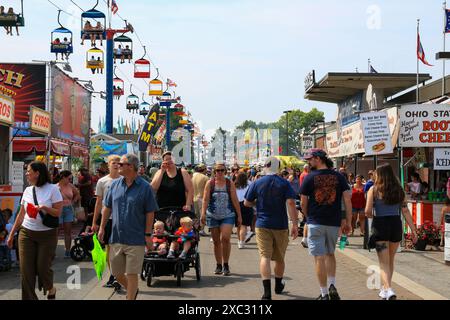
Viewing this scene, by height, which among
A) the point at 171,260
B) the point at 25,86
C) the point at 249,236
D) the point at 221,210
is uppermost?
the point at 25,86

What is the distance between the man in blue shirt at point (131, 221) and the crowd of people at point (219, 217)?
0.01 m

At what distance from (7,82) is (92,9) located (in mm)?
4567

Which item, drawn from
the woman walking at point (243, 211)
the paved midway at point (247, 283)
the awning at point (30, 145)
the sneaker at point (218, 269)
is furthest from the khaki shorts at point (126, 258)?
the awning at point (30, 145)

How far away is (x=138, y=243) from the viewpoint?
720 centimetres

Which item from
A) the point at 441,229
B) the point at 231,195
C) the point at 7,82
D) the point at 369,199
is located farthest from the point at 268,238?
the point at 7,82

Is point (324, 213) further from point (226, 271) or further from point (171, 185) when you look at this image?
point (226, 271)

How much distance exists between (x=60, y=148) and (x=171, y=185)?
14.5 metres

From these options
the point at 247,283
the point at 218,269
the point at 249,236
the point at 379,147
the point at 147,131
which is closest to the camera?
the point at 247,283

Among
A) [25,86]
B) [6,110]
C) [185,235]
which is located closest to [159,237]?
[185,235]

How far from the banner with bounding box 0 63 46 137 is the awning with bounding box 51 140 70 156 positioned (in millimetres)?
2356

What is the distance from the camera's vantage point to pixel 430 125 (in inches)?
571
